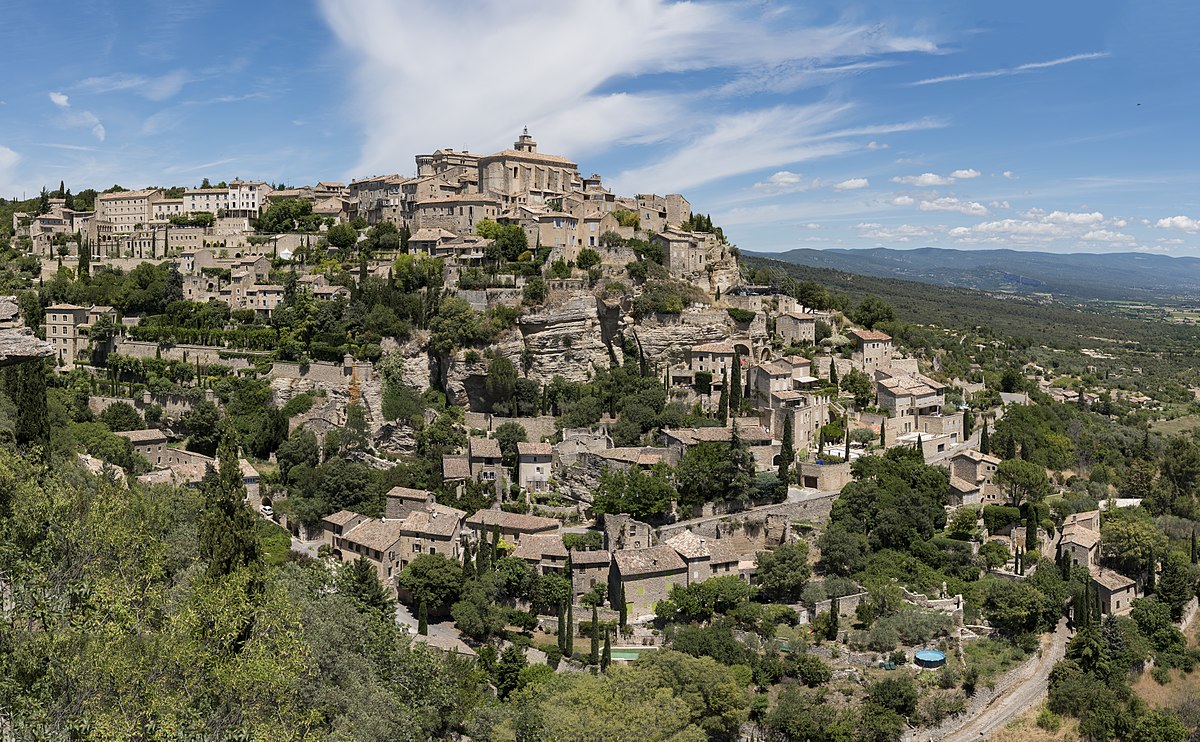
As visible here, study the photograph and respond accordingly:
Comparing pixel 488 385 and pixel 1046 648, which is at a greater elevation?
pixel 488 385

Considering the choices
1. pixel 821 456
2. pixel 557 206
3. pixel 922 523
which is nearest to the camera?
pixel 922 523

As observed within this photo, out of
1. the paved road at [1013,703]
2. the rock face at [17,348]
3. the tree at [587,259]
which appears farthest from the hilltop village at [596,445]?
the tree at [587,259]

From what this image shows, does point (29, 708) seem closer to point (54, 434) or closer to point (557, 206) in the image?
point (54, 434)

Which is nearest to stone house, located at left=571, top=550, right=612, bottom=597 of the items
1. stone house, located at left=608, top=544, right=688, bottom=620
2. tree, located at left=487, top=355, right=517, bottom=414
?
stone house, located at left=608, top=544, right=688, bottom=620

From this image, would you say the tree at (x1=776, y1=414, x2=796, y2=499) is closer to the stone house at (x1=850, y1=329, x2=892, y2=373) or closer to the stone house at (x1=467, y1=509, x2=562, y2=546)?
the stone house at (x1=467, y1=509, x2=562, y2=546)

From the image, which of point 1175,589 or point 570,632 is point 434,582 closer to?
point 570,632

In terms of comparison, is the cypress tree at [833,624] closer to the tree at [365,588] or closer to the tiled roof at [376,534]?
the tree at [365,588]

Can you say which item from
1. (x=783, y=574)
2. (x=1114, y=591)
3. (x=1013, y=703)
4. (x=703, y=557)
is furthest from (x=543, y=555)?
(x=1114, y=591)

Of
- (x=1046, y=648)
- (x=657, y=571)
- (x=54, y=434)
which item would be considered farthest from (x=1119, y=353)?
(x=54, y=434)
